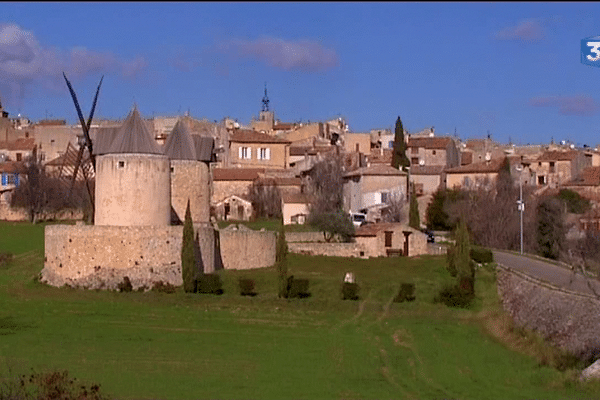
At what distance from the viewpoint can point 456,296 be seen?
49969 millimetres

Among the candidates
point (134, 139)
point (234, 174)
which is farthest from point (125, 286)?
point (234, 174)

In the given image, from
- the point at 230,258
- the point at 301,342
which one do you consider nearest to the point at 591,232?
the point at 230,258

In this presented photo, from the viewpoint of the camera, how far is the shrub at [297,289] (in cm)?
5003

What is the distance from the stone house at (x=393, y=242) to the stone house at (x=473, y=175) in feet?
90.4

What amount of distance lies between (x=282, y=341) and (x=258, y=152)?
6432 centimetres

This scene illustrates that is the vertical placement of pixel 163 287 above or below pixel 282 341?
above

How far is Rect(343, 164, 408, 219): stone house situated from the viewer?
85.9 metres

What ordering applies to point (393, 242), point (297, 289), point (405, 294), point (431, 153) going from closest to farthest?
point (405, 294)
point (297, 289)
point (393, 242)
point (431, 153)

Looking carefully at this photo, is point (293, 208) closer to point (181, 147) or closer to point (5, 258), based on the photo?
point (181, 147)

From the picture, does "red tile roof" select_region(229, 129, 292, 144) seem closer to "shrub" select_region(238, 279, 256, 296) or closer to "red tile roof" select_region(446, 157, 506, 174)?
"red tile roof" select_region(446, 157, 506, 174)

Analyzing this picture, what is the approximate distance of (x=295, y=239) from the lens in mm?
64250

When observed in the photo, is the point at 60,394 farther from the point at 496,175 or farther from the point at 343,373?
the point at 496,175

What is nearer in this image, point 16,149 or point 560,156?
point 560,156

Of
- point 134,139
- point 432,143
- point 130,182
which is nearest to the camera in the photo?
point 130,182
